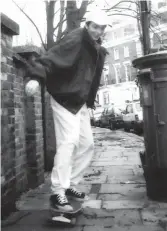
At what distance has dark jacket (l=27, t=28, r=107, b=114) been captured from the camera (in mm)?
3213

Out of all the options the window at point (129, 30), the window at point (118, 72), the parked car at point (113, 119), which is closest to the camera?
the parked car at point (113, 119)

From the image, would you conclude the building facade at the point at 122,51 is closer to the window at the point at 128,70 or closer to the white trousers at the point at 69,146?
the window at the point at 128,70

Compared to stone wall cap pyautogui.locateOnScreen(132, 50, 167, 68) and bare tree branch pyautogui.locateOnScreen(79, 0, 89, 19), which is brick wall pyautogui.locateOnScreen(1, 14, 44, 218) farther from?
bare tree branch pyautogui.locateOnScreen(79, 0, 89, 19)

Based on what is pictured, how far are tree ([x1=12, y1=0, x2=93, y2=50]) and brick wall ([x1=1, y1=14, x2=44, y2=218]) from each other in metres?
6.61

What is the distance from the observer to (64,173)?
10.3 ft

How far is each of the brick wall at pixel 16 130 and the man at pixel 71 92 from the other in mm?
427

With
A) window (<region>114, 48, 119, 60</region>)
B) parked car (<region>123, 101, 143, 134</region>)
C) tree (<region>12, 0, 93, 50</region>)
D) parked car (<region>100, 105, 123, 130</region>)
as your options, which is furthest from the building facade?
tree (<region>12, 0, 93, 50</region>)

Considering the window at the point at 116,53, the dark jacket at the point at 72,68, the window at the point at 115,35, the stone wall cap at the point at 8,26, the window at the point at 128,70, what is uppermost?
the window at the point at 115,35

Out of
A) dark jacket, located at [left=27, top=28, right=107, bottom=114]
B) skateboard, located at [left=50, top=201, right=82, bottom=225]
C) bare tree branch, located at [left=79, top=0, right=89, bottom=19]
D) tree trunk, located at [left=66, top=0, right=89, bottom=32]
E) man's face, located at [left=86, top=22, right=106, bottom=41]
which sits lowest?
skateboard, located at [left=50, top=201, right=82, bottom=225]

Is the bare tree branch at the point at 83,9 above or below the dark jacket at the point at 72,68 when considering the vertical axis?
above

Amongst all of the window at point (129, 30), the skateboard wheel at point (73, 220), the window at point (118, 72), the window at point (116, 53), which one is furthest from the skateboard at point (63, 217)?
the window at point (129, 30)

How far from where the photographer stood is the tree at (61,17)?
11.1 metres

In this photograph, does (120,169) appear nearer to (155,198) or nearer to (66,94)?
(155,198)

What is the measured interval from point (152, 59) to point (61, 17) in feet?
36.6
